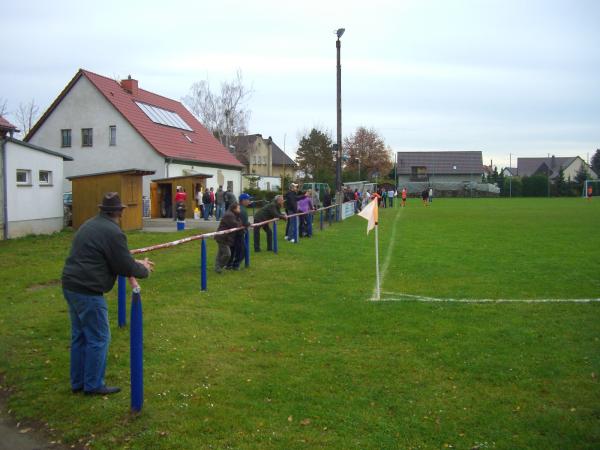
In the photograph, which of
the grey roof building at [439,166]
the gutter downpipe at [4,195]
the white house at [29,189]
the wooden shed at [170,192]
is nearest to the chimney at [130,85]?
the wooden shed at [170,192]

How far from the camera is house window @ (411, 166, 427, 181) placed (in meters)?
95.6

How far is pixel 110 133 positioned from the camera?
33656mm

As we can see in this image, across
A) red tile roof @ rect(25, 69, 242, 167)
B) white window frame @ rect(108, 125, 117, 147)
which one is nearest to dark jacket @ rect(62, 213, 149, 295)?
red tile roof @ rect(25, 69, 242, 167)

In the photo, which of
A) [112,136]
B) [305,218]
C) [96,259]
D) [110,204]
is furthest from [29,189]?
[96,259]

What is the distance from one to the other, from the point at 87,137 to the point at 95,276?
31.5 m

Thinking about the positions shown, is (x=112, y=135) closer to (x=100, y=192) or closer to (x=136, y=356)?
(x=100, y=192)

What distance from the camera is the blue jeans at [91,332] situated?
17.4ft

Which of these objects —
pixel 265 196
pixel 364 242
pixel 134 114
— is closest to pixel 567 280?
pixel 364 242

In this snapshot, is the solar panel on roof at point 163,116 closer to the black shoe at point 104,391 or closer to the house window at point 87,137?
the house window at point 87,137

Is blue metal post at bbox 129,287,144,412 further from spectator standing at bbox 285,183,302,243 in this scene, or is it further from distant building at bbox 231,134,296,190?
distant building at bbox 231,134,296,190

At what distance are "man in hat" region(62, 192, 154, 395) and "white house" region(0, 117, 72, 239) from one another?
16570mm

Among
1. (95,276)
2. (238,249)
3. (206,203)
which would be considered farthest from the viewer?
(206,203)

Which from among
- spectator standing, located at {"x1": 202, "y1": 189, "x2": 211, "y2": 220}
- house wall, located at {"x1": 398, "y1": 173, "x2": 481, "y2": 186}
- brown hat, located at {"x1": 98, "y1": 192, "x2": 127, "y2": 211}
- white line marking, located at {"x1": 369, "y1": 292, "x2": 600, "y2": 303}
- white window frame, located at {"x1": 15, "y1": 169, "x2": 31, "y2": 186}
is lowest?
white line marking, located at {"x1": 369, "y1": 292, "x2": 600, "y2": 303}

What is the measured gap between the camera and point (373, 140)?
95938mm
